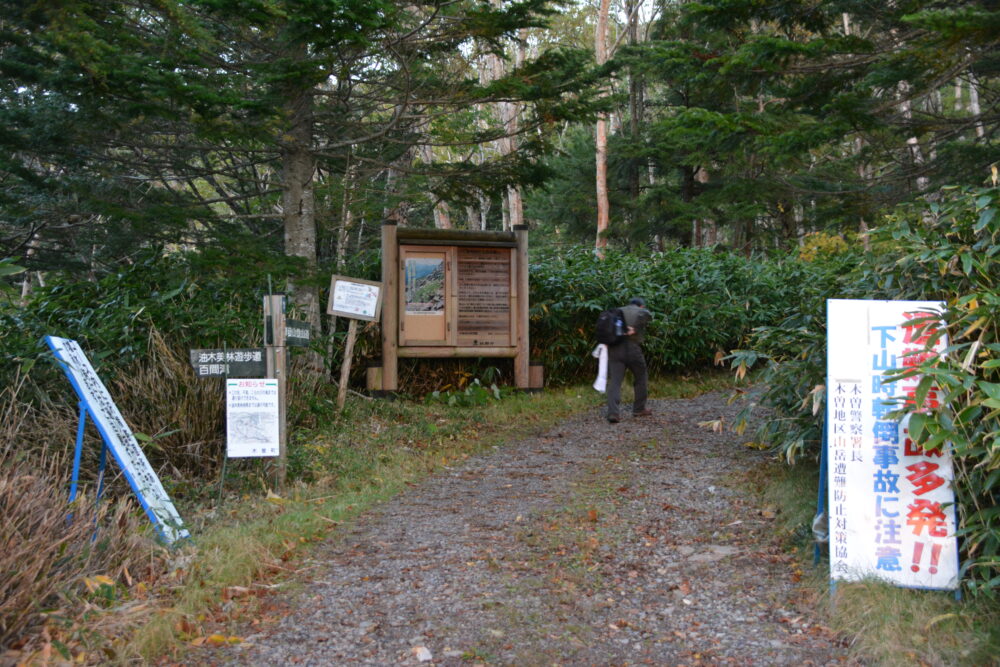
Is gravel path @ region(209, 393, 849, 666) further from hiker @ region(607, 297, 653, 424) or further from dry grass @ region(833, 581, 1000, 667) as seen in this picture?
hiker @ region(607, 297, 653, 424)

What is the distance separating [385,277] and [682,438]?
451cm

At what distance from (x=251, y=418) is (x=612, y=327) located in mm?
4966

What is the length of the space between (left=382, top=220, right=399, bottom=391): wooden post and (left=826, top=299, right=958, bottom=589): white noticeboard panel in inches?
284

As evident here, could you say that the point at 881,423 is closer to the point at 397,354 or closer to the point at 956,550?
the point at 956,550

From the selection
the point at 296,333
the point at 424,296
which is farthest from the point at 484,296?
the point at 296,333

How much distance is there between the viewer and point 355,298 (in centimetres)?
962

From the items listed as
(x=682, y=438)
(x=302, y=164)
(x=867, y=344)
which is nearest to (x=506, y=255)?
(x=302, y=164)

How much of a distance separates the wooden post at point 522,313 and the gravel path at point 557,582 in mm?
4116

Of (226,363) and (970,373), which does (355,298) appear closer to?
(226,363)

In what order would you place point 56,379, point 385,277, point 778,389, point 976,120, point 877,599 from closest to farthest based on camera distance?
point 877,599 < point 778,389 < point 56,379 < point 976,120 < point 385,277

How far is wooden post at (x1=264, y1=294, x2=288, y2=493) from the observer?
7062 millimetres

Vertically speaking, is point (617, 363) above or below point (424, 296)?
below

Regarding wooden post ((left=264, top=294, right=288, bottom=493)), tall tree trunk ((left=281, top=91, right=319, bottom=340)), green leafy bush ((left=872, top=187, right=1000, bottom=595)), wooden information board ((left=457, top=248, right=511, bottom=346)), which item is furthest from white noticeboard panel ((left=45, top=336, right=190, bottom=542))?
wooden information board ((left=457, top=248, right=511, bottom=346))

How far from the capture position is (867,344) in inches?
183
